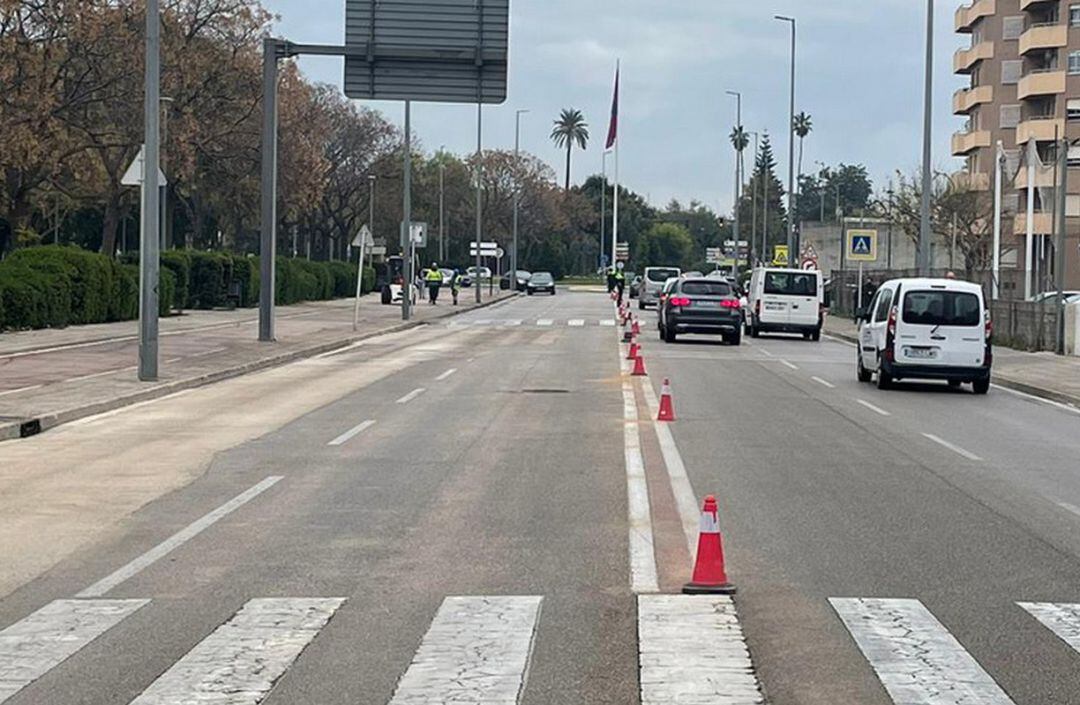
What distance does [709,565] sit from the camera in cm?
877

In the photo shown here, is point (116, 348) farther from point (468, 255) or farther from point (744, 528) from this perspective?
point (468, 255)

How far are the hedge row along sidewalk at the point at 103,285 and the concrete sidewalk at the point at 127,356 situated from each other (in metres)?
0.66

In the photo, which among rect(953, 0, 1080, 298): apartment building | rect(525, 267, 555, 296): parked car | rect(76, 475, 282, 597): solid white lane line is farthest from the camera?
rect(525, 267, 555, 296): parked car

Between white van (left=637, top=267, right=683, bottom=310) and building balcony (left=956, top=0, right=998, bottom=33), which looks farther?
building balcony (left=956, top=0, right=998, bottom=33)

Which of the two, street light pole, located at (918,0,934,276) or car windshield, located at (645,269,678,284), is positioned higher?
street light pole, located at (918,0,934,276)

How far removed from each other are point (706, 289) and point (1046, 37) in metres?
47.4

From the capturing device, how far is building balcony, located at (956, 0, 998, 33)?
275ft

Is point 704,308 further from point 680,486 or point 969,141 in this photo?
point 969,141

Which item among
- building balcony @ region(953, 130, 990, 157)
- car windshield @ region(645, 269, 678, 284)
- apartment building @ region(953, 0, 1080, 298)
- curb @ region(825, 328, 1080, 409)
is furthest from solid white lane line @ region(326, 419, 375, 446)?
building balcony @ region(953, 130, 990, 157)

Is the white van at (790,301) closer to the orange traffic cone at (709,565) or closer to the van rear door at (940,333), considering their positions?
the van rear door at (940,333)

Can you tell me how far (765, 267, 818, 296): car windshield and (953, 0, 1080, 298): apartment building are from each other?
2583cm

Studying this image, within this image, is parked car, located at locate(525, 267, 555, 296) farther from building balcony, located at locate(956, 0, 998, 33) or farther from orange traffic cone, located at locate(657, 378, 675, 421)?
orange traffic cone, located at locate(657, 378, 675, 421)

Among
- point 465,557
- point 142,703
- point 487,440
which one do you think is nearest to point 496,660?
point 142,703

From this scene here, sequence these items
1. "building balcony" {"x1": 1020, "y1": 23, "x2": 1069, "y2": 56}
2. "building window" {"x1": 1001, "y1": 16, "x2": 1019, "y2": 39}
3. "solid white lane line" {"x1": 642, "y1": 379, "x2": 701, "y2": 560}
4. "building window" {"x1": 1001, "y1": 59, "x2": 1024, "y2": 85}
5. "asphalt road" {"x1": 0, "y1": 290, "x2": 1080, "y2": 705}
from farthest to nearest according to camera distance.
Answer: "building window" {"x1": 1001, "y1": 59, "x2": 1024, "y2": 85}, "building window" {"x1": 1001, "y1": 16, "x2": 1019, "y2": 39}, "building balcony" {"x1": 1020, "y1": 23, "x2": 1069, "y2": 56}, "solid white lane line" {"x1": 642, "y1": 379, "x2": 701, "y2": 560}, "asphalt road" {"x1": 0, "y1": 290, "x2": 1080, "y2": 705}
